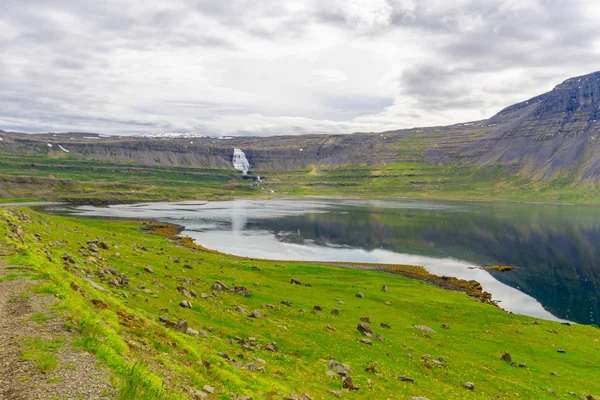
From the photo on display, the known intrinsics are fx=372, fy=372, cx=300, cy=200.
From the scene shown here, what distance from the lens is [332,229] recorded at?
139375mm

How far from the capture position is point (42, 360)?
12539 mm

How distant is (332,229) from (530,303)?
81.6 meters

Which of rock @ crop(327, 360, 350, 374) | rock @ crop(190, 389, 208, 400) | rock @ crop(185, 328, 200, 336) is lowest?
rock @ crop(327, 360, 350, 374)

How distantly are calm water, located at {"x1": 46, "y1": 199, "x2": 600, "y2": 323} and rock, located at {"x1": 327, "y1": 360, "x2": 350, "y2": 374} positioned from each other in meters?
46.4

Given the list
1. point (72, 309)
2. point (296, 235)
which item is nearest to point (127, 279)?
point (72, 309)

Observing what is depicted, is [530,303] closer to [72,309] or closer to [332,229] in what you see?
[72,309]

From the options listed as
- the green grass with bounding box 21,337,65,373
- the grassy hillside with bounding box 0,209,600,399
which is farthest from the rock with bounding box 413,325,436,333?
the green grass with bounding box 21,337,65,373

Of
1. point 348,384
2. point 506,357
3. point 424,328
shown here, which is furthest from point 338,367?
point 424,328

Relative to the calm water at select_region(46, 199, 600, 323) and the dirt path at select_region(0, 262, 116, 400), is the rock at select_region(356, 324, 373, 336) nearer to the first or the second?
the dirt path at select_region(0, 262, 116, 400)

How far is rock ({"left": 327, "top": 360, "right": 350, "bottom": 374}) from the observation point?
23.8m

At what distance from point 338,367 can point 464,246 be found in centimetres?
9765

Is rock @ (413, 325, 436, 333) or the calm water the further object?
the calm water

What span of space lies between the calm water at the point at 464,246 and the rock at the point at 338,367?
152ft

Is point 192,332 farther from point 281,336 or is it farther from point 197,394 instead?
point 197,394
